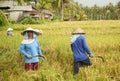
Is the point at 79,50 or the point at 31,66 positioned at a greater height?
the point at 79,50

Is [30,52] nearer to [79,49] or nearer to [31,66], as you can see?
[31,66]

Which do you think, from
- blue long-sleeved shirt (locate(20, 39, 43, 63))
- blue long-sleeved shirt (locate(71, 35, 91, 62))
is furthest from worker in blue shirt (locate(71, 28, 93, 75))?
blue long-sleeved shirt (locate(20, 39, 43, 63))

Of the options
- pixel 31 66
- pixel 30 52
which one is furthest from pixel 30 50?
pixel 31 66

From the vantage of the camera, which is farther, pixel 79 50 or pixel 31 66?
A: pixel 31 66

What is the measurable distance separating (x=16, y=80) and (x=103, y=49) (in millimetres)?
3201

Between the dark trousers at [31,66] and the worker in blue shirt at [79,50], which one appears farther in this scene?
the dark trousers at [31,66]

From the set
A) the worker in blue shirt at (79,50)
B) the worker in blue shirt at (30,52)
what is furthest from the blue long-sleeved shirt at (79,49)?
the worker in blue shirt at (30,52)

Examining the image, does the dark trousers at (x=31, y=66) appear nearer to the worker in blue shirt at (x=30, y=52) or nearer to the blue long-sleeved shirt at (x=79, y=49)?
the worker in blue shirt at (x=30, y=52)

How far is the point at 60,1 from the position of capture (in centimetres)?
3838

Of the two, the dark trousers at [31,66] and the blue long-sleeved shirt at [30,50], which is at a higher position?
the blue long-sleeved shirt at [30,50]

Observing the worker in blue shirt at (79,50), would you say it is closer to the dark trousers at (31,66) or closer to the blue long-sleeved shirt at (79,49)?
the blue long-sleeved shirt at (79,49)

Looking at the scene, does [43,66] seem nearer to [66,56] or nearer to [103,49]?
[66,56]

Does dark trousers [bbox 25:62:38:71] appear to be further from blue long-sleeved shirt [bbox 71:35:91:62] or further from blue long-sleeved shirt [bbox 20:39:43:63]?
blue long-sleeved shirt [bbox 71:35:91:62]

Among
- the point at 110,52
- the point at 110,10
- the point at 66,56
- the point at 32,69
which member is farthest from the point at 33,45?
the point at 110,10
